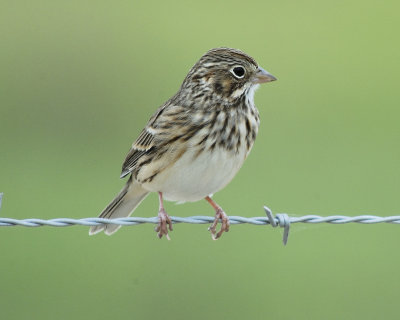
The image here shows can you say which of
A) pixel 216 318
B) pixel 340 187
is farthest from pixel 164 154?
pixel 340 187

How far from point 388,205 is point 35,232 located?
364 centimetres

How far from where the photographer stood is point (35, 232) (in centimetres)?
1090

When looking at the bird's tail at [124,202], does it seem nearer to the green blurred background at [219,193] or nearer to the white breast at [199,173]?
the white breast at [199,173]

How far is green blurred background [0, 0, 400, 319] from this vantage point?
1032 cm

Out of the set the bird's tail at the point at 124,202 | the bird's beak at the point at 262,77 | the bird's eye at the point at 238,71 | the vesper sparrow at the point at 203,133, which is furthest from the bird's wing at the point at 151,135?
the bird's beak at the point at 262,77

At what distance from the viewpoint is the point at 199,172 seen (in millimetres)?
7145

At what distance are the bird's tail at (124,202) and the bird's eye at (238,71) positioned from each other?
1.12 m

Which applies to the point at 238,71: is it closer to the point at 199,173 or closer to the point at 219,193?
the point at 199,173

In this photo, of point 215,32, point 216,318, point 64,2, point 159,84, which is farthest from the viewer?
point 64,2

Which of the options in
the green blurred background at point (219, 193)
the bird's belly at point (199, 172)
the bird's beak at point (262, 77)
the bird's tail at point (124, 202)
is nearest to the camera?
the bird's belly at point (199, 172)

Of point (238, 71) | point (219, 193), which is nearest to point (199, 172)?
point (238, 71)

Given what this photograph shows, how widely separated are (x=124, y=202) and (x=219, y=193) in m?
3.60

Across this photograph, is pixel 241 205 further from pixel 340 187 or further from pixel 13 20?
pixel 13 20

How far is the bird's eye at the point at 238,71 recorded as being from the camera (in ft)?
24.0
